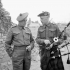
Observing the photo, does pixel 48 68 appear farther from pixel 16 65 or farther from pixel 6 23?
pixel 6 23

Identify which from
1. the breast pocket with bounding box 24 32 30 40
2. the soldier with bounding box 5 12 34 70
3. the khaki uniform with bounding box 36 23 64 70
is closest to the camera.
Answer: the soldier with bounding box 5 12 34 70

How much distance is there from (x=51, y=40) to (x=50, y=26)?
0.41 m

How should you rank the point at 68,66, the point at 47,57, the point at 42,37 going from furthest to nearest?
the point at 68,66, the point at 42,37, the point at 47,57

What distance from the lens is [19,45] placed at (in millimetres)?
3430

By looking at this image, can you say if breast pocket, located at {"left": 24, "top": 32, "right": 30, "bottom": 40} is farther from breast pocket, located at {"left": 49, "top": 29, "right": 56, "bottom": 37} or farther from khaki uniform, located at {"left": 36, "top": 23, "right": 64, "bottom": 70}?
breast pocket, located at {"left": 49, "top": 29, "right": 56, "bottom": 37}

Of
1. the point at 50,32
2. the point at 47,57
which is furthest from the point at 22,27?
the point at 47,57

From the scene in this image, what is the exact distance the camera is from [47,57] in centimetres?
368

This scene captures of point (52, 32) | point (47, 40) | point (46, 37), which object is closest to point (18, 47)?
point (47, 40)

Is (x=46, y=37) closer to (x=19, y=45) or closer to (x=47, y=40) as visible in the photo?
(x=47, y=40)

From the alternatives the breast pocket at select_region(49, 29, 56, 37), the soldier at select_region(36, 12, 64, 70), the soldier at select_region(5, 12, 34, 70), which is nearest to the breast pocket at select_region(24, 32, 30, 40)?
the soldier at select_region(5, 12, 34, 70)

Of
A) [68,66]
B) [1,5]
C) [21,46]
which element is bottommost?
Result: [68,66]

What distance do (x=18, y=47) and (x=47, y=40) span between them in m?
0.80

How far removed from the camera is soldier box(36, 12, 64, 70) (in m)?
3.59

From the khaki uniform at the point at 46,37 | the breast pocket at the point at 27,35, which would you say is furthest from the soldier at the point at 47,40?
the breast pocket at the point at 27,35
